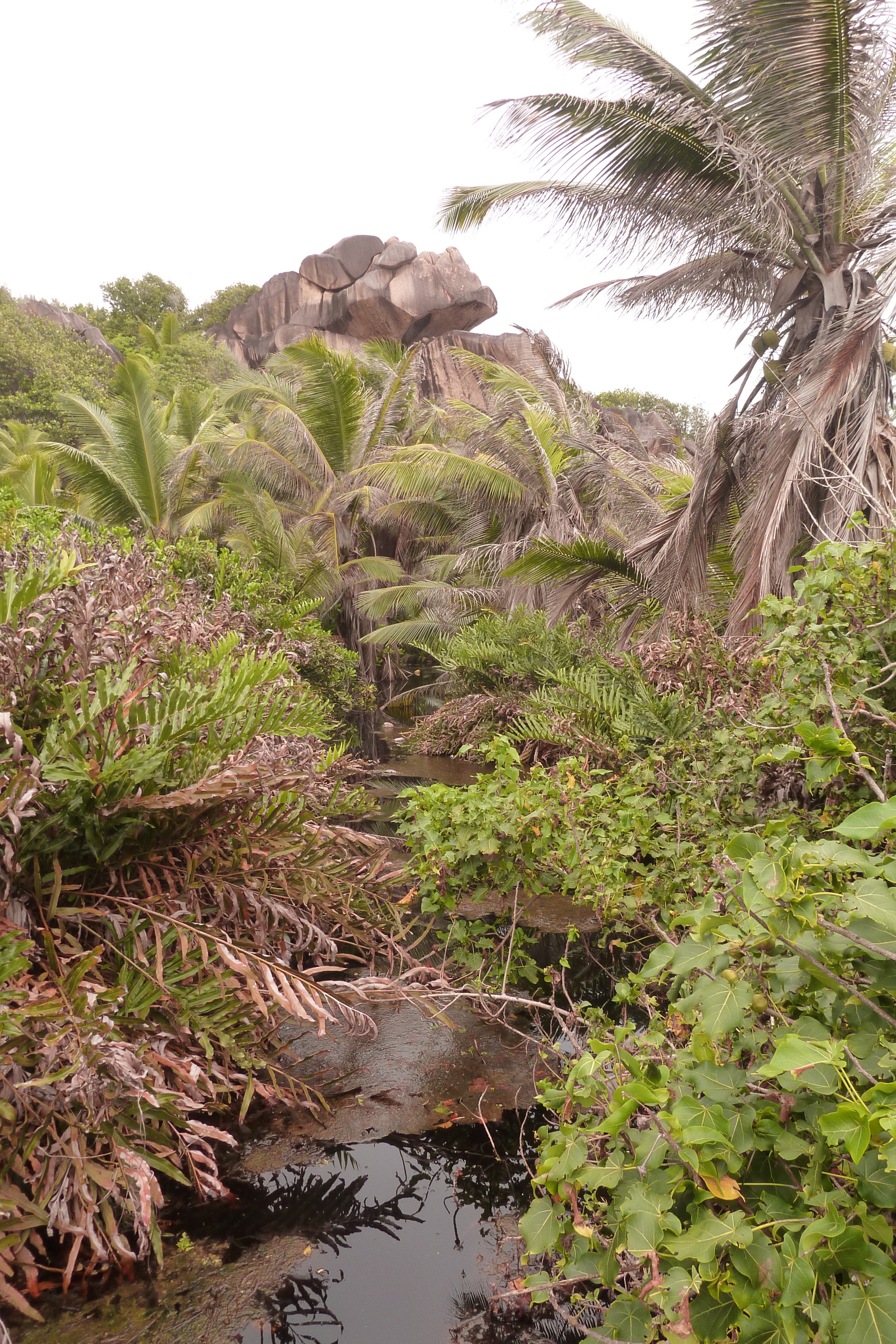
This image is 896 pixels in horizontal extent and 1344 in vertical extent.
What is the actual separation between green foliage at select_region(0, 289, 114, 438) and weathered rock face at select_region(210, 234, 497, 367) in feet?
25.9

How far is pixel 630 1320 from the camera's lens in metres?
1.61

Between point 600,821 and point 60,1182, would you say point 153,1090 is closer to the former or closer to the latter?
point 60,1182

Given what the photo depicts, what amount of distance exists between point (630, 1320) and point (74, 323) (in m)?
40.8

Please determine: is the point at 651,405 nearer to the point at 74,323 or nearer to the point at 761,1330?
the point at 74,323

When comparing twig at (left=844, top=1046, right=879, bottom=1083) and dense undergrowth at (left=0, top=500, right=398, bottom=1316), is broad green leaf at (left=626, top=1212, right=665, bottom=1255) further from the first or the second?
dense undergrowth at (left=0, top=500, right=398, bottom=1316)

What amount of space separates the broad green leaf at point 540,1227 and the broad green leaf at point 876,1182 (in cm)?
80

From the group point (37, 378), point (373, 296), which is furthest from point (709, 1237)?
point (373, 296)

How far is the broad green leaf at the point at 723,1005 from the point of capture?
150 cm

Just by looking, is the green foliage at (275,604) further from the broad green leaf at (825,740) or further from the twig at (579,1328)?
the broad green leaf at (825,740)

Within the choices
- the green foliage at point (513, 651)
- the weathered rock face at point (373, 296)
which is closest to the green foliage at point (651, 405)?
the weathered rock face at point (373, 296)

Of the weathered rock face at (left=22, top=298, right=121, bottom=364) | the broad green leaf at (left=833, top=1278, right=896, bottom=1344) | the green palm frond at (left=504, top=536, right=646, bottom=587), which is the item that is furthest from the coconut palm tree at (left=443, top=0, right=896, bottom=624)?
the weathered rock face at (left=22, top=298, right=121, bottom=364)

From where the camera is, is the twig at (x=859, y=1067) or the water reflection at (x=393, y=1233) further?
the water reflection at (x=393, y=1233)

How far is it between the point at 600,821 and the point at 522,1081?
1338 millimetres

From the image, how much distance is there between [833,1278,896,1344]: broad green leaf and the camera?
1123 millimetres
